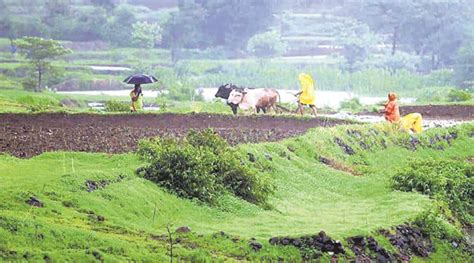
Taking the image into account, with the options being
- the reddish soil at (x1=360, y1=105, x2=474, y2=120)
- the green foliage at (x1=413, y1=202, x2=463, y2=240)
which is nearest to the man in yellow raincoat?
the reddish soil at (x1=360, y1=105, x2=474, y2=120)

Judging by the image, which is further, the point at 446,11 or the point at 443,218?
the point at 446,11

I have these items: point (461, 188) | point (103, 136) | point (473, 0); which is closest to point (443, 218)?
point (461, 188)

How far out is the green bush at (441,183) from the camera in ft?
63.5

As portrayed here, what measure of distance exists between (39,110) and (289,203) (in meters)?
11.4

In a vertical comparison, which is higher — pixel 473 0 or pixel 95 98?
pixel 473 0

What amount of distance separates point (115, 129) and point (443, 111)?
1499 centimetres

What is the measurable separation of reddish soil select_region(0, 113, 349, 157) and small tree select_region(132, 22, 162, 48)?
45.9 metres

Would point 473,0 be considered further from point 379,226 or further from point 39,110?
point 379,226

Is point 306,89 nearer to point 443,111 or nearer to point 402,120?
point 402,120

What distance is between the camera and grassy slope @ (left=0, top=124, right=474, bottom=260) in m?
11.4

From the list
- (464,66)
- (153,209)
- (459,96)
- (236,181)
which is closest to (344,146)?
(236,181)

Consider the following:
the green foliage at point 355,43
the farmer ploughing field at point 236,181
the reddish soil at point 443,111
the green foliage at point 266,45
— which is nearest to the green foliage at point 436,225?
the farmer ploughing field at point 236,181

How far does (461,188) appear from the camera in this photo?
66.7ft

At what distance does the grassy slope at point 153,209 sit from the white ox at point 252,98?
25.3 feet
